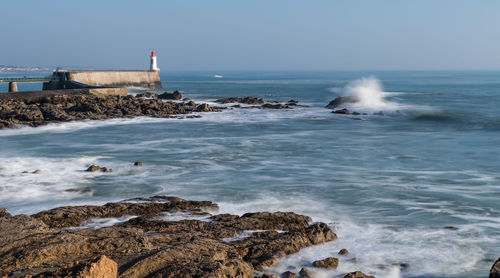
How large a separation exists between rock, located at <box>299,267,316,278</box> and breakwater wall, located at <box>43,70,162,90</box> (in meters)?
30.1

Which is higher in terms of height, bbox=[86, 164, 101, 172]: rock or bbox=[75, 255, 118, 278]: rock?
bbox=[75, 255, 118, 278]: rock

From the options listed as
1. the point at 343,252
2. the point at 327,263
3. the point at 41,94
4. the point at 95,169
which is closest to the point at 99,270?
the point at 327,263

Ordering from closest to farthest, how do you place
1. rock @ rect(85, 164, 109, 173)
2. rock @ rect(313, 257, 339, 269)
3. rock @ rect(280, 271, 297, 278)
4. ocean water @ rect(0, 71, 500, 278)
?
1. rock @ rect(280, 271, 297, 278)
2. rock @ rect(313, 257, 339, 269)
3. ocean water @ rect(0, 71, 500, 278)
4. rock @ rect(85, 164, 109, 173)

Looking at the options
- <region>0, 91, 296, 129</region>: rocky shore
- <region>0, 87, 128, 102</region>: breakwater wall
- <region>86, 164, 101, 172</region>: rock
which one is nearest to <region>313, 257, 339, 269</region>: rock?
<region>86, 164, 101, 172</region>: rock

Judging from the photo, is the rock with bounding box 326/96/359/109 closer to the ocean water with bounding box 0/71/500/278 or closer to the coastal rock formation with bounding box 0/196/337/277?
the ocean water with bounding box 0/71/500/278

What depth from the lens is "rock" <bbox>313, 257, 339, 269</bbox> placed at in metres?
4.98

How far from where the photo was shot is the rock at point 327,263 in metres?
4.98

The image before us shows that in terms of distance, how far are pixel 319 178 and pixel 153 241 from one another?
17.0ft

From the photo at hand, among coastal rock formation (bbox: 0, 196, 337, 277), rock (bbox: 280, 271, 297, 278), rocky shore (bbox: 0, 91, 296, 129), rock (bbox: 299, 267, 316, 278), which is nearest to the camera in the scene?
coastal rock formation (bbox: 0, 196, 337, 277)

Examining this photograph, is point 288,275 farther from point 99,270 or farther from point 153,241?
point 99,270

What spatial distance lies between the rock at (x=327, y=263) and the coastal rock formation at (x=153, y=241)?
0.39m

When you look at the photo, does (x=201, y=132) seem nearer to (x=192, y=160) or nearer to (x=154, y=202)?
(x=192, y=160)

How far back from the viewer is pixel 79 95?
25.8m

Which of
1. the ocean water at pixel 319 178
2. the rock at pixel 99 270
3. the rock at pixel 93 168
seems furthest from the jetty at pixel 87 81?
the rock at pixel 99 270
